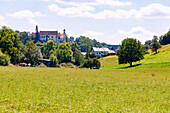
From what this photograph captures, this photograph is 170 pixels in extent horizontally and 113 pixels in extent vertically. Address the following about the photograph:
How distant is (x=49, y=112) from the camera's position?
19656 millimetres

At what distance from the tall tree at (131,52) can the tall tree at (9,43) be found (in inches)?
2137

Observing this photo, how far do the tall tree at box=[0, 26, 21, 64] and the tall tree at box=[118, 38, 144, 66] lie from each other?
54.3 meters

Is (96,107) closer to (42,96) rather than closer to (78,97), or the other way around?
(78,97)

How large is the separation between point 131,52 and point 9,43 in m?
61.0

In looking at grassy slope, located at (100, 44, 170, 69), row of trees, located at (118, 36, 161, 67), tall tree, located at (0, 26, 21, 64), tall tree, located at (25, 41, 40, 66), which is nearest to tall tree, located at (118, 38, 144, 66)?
row of trees, located at (118, 36, 161, 67)

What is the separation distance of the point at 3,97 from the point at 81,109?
994cm

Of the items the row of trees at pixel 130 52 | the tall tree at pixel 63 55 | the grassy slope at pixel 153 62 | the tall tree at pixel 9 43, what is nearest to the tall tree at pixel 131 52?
the row of trees at pixel 130 52

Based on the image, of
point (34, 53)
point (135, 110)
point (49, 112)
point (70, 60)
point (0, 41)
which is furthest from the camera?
point (70, 60)

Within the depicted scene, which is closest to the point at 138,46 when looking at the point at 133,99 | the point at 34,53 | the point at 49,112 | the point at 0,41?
the point at 34,53

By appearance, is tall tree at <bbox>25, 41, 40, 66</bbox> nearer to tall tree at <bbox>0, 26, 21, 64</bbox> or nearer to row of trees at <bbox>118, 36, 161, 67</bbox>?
tall tree at <bbox>0, 26, 21, 64</bbox>

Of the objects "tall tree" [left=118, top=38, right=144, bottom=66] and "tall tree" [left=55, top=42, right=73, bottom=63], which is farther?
"tall tree" [left=55, top=42, right=73, bottom=63]

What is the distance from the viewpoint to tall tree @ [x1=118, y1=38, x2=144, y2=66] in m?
117

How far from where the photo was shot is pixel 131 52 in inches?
4628

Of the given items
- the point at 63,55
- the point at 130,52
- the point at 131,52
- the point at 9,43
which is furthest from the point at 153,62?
the point at 9,43
